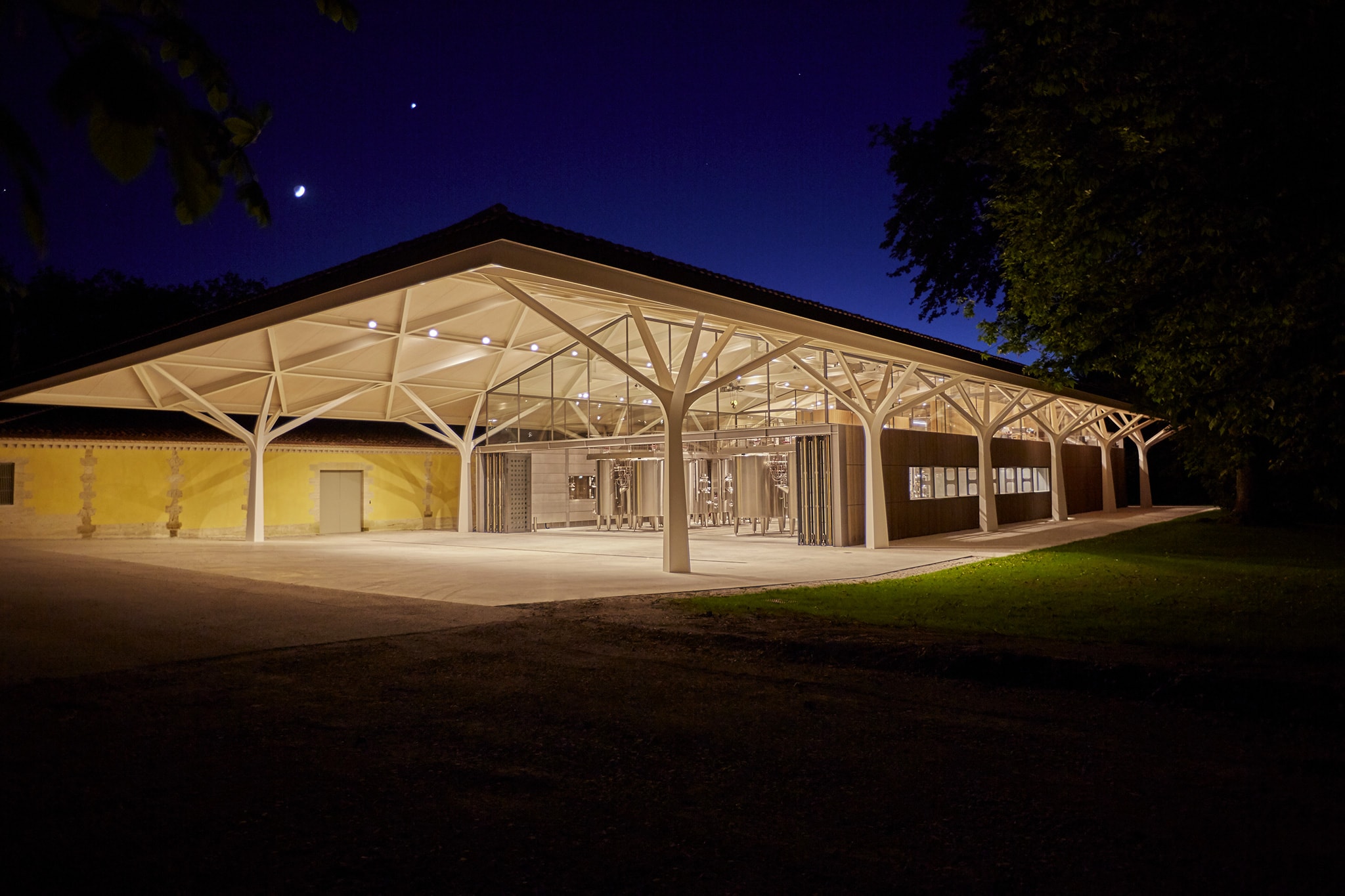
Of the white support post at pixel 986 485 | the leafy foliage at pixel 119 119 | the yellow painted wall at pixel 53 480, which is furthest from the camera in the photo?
the white support post at pixel 986 485

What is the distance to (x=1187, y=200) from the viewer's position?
8016mm

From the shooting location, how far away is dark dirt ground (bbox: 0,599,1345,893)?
303 cm

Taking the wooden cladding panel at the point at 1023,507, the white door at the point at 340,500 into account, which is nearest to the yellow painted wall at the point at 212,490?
the white door at the point at 340,500

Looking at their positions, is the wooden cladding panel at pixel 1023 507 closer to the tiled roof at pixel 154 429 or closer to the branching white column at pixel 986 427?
the branching white column at pixel 986 427

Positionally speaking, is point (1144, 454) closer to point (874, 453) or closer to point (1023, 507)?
point (1023, 507)

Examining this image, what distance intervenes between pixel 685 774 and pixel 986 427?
787 inches

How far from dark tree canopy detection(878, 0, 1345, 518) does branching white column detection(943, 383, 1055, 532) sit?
9.46 m

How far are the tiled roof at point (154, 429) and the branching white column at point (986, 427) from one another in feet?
54.6

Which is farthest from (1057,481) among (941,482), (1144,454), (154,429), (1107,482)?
(154,429)

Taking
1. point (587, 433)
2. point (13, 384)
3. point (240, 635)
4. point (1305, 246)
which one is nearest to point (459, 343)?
point (587, 433)

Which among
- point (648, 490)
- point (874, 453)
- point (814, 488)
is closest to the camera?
point (874, 453)

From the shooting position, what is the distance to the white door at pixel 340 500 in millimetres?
25734

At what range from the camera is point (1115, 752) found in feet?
14.5

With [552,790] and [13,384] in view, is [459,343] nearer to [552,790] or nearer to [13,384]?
[13,384]
